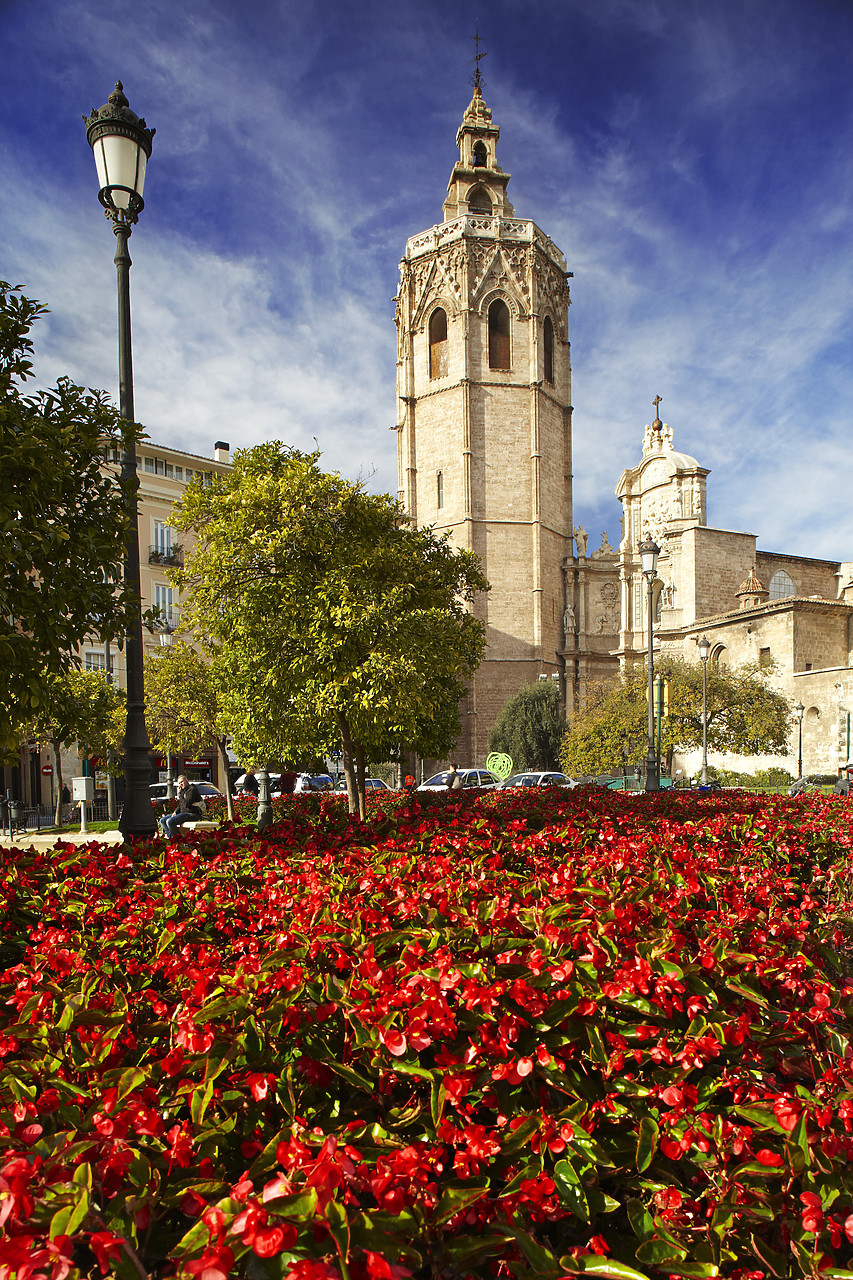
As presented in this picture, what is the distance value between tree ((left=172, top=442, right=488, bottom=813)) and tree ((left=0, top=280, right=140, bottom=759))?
13.3 ft

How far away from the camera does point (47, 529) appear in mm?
5137

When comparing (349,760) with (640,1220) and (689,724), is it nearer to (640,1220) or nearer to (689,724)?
(640,1220)

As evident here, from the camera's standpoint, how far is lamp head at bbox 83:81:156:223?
6.77 m

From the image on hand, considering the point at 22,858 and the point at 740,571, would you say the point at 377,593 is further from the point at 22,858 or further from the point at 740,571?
the point at 740,571

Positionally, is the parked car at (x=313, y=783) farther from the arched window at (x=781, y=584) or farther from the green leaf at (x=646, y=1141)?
the arched window at (x=781, y=584)

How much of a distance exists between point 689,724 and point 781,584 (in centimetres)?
2065

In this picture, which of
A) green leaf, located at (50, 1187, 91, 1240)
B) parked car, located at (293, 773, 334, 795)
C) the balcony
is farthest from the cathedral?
green leaf, located at (50, 1187, 91, 1240)

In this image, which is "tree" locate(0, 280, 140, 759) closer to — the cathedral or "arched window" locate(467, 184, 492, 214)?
the cathedral

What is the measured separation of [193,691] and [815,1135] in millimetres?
19815

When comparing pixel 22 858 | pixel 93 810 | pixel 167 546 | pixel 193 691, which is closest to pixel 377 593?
pixel 22 858

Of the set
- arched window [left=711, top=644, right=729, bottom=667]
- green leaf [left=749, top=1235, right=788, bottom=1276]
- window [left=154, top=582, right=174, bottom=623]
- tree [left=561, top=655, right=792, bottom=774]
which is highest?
window [left=154, top=582, right=174, bottom=623]

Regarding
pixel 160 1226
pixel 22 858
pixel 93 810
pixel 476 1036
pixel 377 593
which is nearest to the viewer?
pixel 160 1226

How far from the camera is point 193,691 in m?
20.2

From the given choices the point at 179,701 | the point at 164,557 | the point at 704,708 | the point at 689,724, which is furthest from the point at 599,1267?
the point at 164,557
